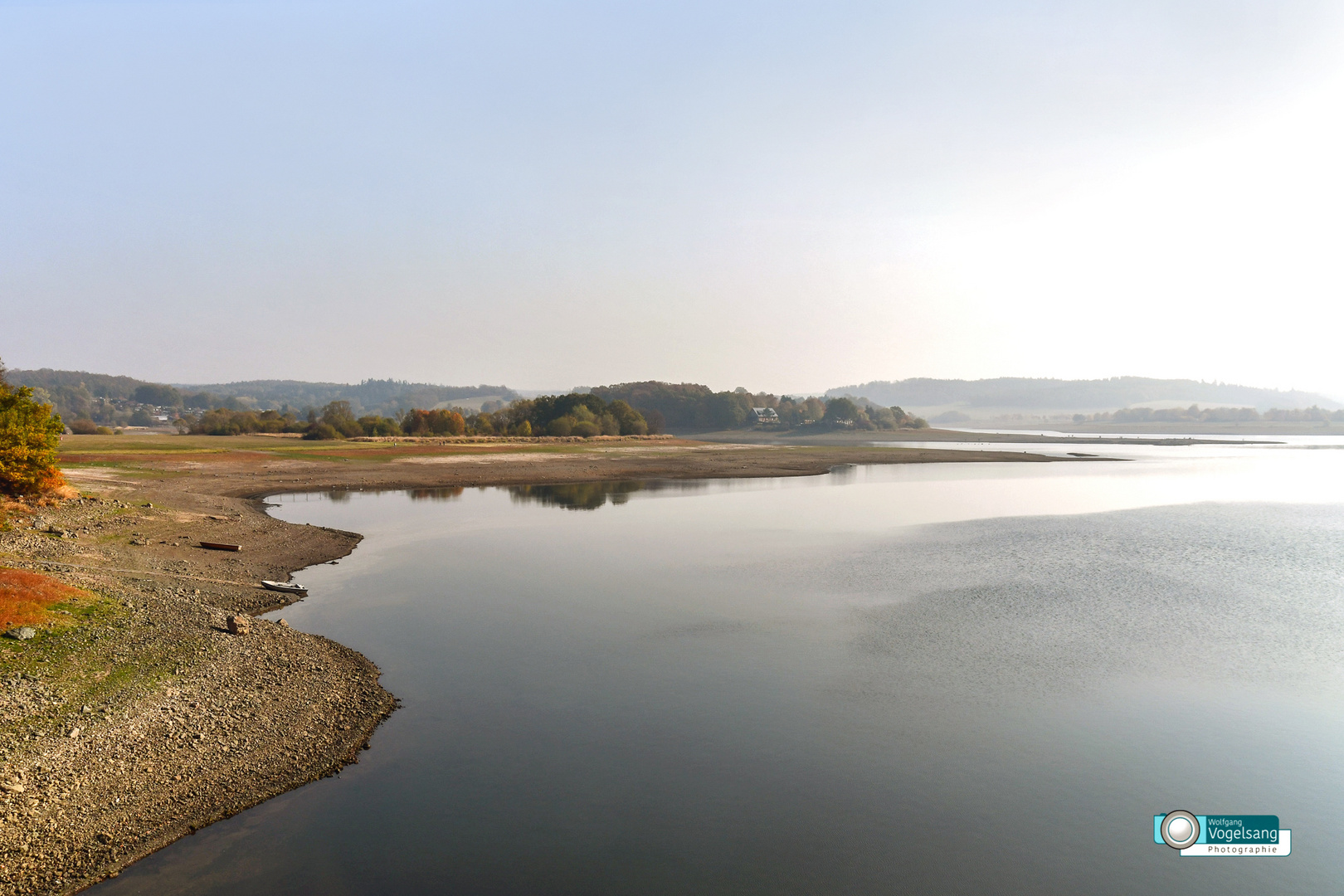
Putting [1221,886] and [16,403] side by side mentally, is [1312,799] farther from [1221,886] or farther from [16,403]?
[16,403]

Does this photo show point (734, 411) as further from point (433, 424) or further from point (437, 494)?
point (437, 494)

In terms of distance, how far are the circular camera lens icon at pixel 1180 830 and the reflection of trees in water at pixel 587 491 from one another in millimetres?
34204

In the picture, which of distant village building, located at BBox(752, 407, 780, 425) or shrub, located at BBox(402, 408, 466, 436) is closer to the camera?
shrub, located at BBox(402, 408, 466, 436)

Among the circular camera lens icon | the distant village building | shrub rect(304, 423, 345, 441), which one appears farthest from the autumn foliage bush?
the distant village building

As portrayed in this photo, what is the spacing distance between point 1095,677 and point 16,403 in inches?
1362

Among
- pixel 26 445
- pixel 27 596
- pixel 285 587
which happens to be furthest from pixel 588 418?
pixel 27 596

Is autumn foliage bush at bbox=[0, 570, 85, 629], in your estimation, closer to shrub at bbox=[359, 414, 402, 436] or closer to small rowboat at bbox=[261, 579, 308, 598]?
small rowboat at bbox=[261, 579, 308, 598]

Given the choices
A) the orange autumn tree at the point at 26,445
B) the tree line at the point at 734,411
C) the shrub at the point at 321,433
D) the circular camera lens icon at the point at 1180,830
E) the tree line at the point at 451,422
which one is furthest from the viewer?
the tree line at the point at 734,411

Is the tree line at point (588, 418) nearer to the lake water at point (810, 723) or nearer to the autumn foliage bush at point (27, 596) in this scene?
the lake water at point (810, 723)

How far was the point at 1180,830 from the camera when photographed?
988 cm

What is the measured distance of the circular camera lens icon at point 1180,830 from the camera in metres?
9.73

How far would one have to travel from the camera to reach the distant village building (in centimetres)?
16875

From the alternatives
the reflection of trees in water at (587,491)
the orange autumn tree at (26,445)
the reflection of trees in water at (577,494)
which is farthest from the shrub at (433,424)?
the orange autumn tree at (26,445)

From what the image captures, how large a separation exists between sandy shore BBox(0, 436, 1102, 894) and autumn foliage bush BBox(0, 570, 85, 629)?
437 millimetres
